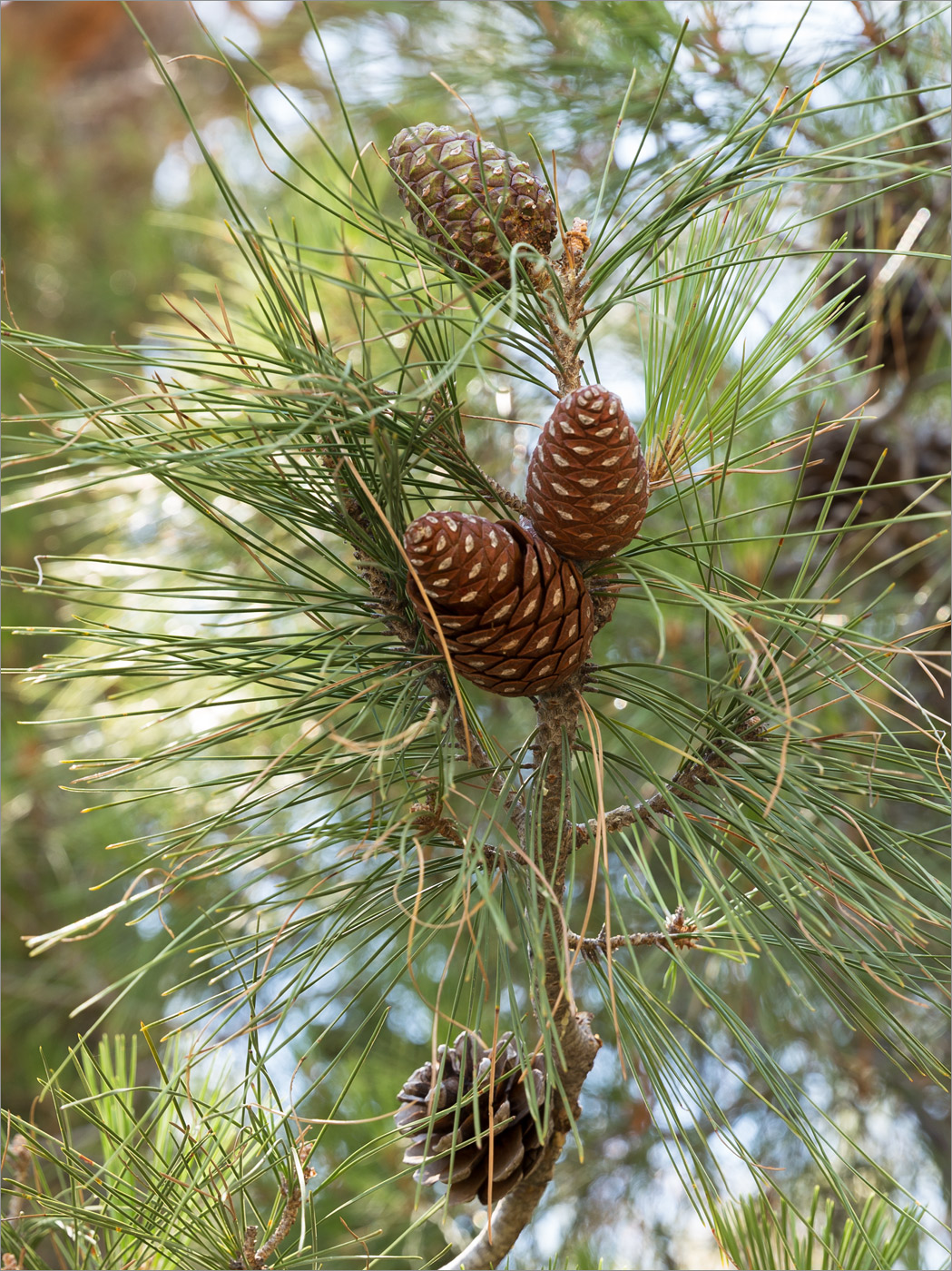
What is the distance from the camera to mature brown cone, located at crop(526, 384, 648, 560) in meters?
0.31

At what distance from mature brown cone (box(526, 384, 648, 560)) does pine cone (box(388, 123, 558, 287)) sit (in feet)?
0.23

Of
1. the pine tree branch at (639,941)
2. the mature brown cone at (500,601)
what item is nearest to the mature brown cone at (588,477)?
the mature brown cone at (500,601)

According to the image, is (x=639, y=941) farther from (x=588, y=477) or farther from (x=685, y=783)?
(x=588, y=477)

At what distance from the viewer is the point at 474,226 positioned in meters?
0.34

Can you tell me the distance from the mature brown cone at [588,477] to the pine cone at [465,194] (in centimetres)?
7

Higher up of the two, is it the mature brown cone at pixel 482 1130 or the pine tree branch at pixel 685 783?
the pine tree branch at pixel 685 783

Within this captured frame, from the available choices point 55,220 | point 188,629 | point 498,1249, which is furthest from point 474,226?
point 55,220

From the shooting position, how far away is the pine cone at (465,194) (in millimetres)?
338

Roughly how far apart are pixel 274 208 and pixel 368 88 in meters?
0.40

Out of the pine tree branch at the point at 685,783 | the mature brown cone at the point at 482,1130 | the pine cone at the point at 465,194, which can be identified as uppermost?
the pine cone at the point at 465,194

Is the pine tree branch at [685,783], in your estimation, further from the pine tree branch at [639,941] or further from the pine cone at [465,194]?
the pine cone at [465,194]

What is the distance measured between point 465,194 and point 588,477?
111mm

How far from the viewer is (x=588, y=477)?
0.31 m

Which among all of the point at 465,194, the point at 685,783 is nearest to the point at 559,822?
the point at 685,783
